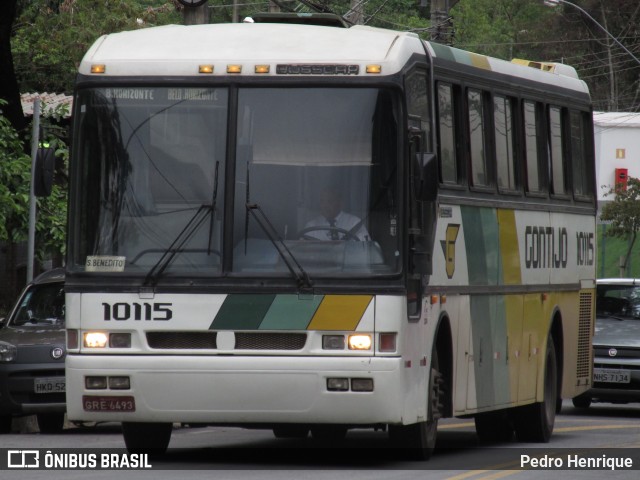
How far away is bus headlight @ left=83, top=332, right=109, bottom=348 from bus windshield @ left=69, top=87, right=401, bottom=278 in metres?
0.50

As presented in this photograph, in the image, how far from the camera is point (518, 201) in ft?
53.6

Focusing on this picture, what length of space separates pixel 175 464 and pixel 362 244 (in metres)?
2.43

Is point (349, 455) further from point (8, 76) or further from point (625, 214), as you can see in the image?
point (625, 214)

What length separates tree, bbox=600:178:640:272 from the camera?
49656 millimetres

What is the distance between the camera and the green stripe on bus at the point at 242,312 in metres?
12.6

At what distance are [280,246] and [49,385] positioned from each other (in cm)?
624

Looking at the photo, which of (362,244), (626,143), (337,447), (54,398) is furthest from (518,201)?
(626,143)

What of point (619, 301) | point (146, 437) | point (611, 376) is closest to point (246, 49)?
point (146, 437)

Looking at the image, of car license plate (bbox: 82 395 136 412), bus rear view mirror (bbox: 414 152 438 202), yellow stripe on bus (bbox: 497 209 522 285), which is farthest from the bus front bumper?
yellow stripe on bus (bbox: 497 209 522 285)

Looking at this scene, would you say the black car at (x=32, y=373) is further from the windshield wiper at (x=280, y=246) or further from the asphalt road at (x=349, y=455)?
the windshield wiper at (x=280, y=246)

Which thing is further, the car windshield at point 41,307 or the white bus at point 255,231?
the car windshield at point 41,307

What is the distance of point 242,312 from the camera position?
1259 cm

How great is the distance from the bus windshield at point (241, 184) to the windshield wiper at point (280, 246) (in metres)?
0.01

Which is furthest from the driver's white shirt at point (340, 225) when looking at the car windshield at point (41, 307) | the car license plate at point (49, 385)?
the car windshield at point (41, 307)
